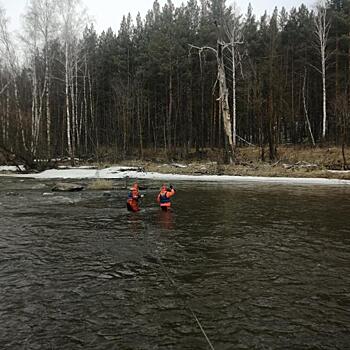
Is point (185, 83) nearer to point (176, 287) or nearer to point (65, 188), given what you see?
point (65, 188)

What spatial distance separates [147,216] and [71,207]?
3.84m

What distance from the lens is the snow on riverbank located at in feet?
78.5

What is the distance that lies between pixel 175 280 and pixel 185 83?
4328 cm

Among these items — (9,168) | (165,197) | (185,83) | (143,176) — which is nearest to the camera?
(165,197)

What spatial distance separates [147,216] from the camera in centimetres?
1328

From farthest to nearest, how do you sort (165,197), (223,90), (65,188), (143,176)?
A: (143,176), (223,90), (65,188), (165,197)

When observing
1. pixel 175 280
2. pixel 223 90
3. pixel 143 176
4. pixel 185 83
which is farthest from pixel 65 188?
pixel 185 83

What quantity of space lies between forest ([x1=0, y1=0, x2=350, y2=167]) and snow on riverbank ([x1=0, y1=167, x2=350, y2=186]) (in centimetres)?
387

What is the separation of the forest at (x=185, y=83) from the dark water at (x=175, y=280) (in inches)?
781

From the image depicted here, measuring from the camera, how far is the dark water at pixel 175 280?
4.64 metres

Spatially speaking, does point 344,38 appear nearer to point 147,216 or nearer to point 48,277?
point 147,216

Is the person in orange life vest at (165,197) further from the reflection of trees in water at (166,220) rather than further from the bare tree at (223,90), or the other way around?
the bare tree at (223,90)

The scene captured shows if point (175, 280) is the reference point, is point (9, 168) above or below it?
above

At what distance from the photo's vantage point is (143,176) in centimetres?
3033
